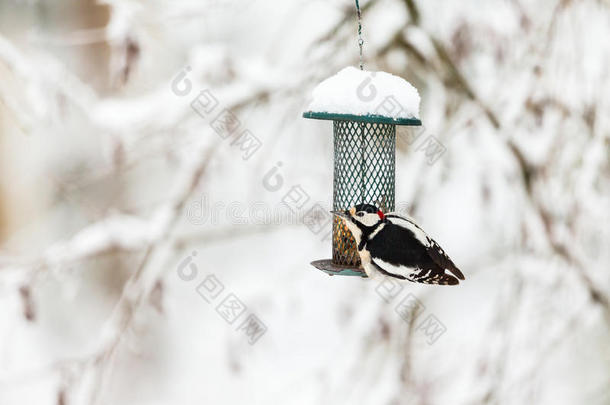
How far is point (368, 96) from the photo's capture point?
2.11 meters

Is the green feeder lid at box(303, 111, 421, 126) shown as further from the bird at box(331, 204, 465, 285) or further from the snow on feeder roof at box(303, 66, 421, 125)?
the bird at box(331, 204, 465, 285)

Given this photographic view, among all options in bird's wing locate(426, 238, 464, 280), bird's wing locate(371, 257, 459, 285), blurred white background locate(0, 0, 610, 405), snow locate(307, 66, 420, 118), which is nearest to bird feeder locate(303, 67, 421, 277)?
snow locate(307, 66, 420, 118)

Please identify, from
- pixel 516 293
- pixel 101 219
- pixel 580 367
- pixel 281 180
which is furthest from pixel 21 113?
pixel 580 367

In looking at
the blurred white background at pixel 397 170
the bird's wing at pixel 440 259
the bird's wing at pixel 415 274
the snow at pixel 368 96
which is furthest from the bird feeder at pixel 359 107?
the blurred white background at pixel 397 170

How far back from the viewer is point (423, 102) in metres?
4.24

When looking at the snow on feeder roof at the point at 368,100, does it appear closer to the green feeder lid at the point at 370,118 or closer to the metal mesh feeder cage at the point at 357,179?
the green feeder lid at the point at 370,118

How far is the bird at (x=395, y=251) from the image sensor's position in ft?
7.10

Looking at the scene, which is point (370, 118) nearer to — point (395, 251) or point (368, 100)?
point (368, 100)

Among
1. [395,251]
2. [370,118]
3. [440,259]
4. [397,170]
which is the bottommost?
[440,259]

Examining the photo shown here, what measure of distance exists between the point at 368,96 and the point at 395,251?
19.3 inches

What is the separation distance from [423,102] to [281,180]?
1009 mm

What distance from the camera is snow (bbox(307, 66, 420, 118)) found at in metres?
2.11

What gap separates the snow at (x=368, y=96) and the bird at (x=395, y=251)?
31cm

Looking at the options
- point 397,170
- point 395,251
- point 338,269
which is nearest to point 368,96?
point 395,251
